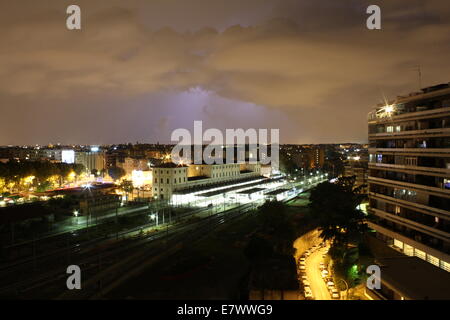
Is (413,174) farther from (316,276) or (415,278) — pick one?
(316,276)

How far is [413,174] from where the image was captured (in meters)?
25.6

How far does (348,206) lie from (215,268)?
10132 millimetres

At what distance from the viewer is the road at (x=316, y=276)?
21080mm

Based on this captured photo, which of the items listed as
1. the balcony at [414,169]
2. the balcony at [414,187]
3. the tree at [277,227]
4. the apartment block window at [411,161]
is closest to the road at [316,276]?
the tree at [277,227]

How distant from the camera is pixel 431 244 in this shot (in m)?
23.2

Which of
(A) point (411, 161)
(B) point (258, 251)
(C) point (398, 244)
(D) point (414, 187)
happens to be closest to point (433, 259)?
(C) point (398, 244)

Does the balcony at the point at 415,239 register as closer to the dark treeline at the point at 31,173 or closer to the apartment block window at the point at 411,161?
the apartment block window at the point at 411,161

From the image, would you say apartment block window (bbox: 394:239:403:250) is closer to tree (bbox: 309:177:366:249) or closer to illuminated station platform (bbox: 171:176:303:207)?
tree (bbox: 309:177:366:249)

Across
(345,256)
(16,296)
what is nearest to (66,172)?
(16,296)

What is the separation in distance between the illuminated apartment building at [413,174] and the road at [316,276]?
538 cm

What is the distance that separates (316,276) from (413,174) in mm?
10016

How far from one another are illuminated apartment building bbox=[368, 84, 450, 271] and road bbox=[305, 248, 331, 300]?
538cm
